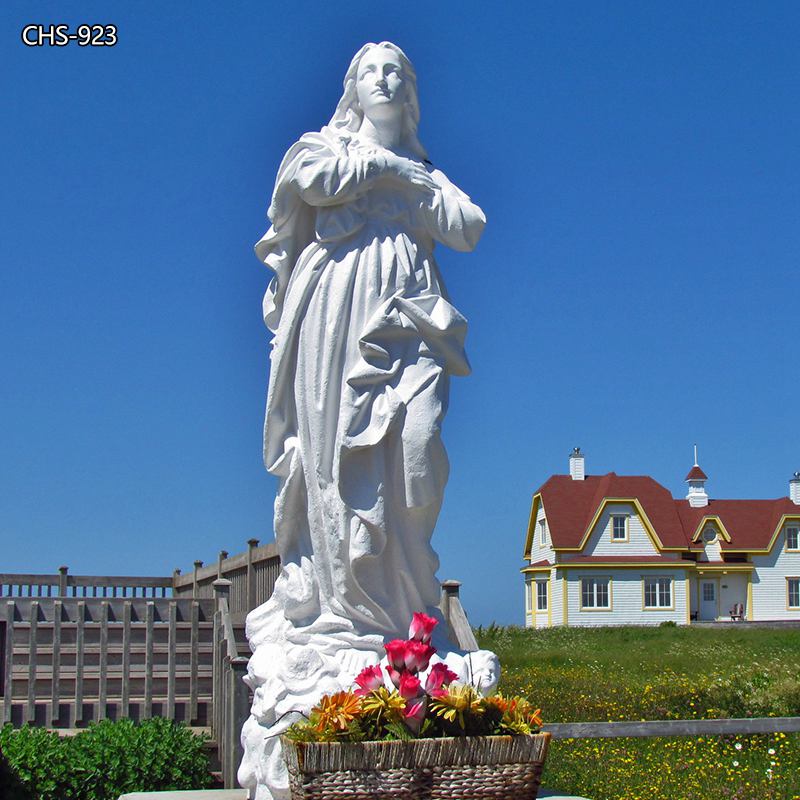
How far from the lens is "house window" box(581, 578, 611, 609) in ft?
125

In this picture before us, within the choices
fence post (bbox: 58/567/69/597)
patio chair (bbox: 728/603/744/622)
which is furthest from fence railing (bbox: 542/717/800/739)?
patio chair (bbox: 728/603/744/622)

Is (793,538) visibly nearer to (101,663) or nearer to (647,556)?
(647,556)

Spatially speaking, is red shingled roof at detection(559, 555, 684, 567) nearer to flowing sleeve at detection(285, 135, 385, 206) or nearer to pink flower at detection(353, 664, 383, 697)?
flowing sleeve at detection(285, 135, 385, 206)

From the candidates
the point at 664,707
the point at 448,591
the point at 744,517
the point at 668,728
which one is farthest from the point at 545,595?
the point at 448,591

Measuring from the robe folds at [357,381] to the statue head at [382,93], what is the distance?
219 millimetres

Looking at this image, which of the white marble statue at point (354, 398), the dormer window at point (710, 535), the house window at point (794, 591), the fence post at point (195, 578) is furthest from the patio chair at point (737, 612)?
the white marble statue at point (354, 398)

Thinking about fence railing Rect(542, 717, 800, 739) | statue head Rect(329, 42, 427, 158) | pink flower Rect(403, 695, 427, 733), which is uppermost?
statue head Rect(329, 42, 427, 158)

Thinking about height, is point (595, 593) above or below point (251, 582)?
below

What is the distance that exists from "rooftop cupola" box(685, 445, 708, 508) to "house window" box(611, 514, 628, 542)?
441 cm

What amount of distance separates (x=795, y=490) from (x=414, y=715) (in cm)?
4076

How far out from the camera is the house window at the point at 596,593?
38062mm

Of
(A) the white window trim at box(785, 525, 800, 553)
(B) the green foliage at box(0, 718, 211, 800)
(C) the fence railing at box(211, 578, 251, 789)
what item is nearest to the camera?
(B) the green foliage at box(0, 718, 211, 800)

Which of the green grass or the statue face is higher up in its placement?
the statue face

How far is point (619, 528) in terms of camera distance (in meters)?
38.1
